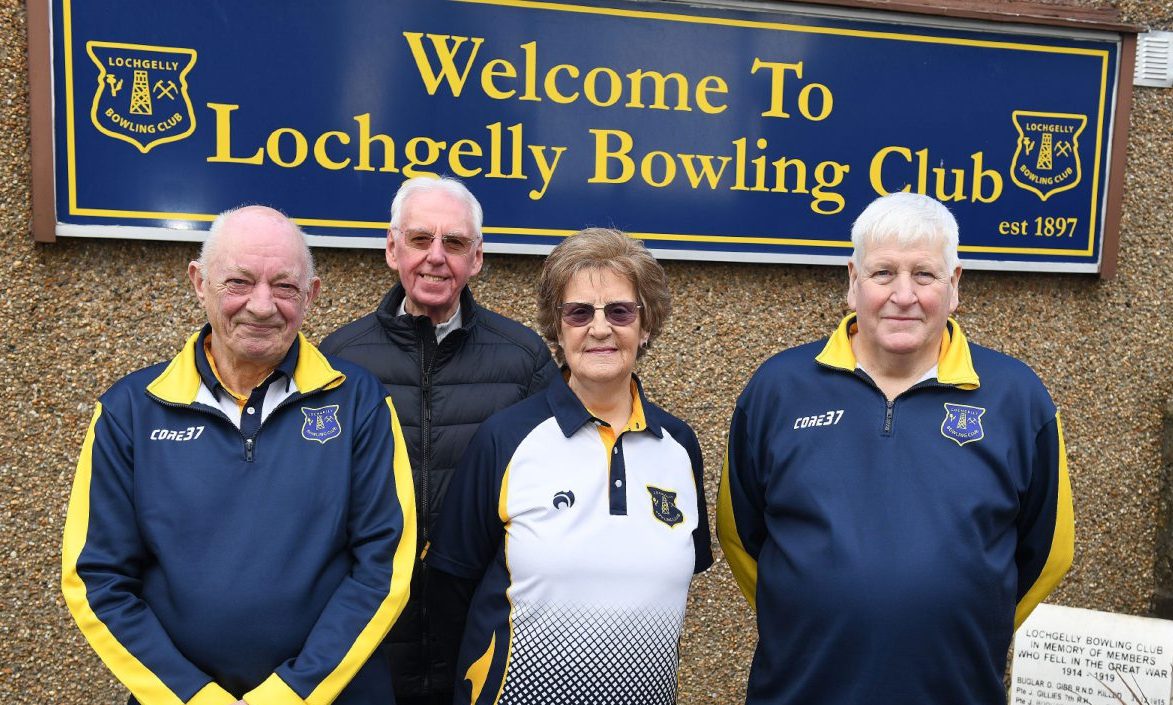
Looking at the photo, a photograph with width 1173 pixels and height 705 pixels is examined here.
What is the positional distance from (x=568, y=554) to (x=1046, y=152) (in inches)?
111

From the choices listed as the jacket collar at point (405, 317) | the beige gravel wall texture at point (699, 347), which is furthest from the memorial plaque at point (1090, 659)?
the jacket collar at point (405, 317)

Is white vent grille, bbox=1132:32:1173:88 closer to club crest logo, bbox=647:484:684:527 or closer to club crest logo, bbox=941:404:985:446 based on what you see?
club crest logo, bbox=941:404:985:446

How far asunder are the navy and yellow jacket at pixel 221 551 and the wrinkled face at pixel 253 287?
0.11 metres

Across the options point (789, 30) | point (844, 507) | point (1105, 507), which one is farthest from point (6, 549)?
point (1105, 507)

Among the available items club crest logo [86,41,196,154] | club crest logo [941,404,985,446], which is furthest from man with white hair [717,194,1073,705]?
club crest logo [86,41,196,154]

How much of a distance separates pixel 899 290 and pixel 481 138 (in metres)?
1.74

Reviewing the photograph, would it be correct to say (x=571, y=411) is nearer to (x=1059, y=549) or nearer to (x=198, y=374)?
(x=198, y=374)

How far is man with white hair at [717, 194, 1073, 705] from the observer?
1.96 m

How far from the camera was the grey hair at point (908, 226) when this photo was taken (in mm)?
2035

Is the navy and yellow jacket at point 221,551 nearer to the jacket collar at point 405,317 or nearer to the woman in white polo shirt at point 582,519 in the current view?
the woman in white polo shirt at point 582,519

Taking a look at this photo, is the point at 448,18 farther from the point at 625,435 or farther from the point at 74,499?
the point at 74,499

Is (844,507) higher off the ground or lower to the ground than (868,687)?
higher

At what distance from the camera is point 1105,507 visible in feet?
13.3

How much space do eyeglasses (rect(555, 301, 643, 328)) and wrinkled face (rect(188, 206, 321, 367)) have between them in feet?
1.87
